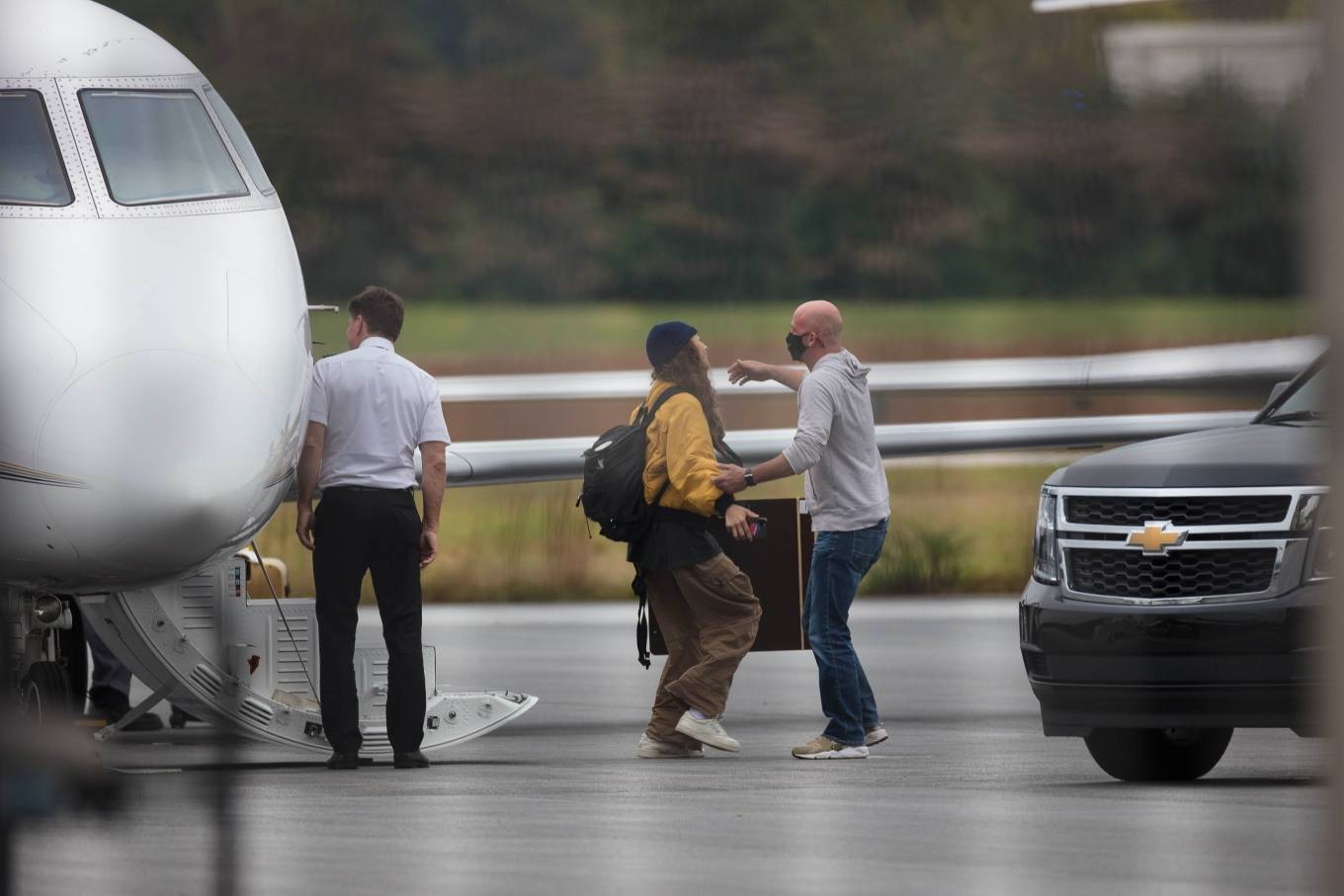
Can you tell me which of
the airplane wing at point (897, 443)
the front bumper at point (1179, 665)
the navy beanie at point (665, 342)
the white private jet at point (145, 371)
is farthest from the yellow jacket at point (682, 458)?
the airplane wing at point (897, 443)

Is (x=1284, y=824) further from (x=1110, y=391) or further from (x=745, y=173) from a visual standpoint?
(x=1110, y=391)

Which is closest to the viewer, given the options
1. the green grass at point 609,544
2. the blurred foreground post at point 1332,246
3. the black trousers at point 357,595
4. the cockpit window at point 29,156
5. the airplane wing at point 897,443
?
the blurred foreground post at point 1332,246

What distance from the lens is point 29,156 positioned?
7.35 meters

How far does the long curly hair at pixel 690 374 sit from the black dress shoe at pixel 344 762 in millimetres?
1675

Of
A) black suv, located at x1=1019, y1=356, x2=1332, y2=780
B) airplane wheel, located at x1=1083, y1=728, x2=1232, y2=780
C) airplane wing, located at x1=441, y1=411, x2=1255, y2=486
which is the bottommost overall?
airplane wheel, located at x1=1083, y1=728, x2=1232, y2=780

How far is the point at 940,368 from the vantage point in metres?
10.6

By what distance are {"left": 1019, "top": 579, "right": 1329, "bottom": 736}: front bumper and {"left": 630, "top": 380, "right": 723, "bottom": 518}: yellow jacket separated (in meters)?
1.50

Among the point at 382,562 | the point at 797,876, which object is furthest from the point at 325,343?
the point at 797,876

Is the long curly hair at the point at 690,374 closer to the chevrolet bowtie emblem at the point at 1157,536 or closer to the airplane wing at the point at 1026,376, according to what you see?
the airplane wing at the point at 1026,376

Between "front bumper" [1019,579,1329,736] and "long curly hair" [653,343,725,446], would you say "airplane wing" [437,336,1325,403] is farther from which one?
"front bumper" [1019,579,1329,736]

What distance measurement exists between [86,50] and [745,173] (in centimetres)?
245

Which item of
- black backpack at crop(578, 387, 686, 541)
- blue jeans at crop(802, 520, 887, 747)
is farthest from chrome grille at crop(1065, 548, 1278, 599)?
black backpack at crop(578, 387, 686, 541)

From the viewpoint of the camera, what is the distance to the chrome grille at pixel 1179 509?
22.1 feet

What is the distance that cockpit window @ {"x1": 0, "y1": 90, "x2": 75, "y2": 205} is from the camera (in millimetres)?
7203
